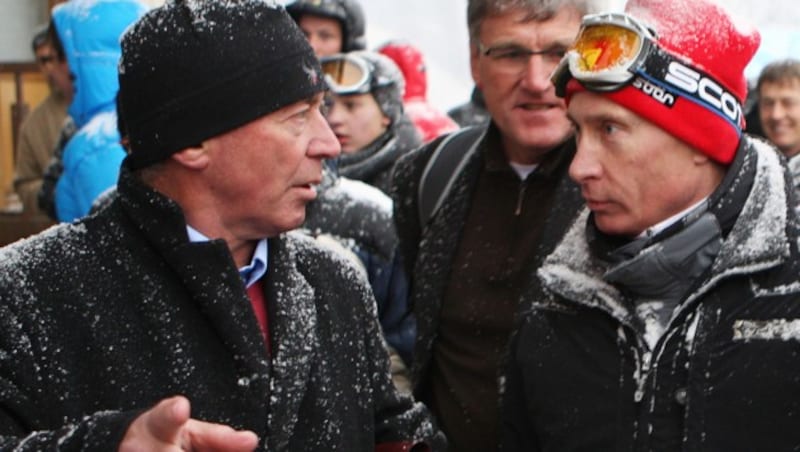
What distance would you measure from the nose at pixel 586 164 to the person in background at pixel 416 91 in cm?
558

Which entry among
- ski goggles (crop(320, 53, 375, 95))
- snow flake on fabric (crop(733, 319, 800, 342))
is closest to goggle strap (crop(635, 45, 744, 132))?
snow flake on fabric (crop(733, 319, 800, 342))

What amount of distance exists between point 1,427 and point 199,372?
0.43 m

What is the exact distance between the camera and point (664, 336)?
9.25 ft

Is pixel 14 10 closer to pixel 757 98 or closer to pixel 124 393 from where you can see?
pixel 757 98

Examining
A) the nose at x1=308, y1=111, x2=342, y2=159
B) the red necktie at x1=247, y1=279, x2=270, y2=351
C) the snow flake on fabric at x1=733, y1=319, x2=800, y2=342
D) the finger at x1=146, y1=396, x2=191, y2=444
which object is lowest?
the snow flake on fabric at x1=733, y1=319, x2=800, y2=342

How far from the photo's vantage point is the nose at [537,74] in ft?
12.4

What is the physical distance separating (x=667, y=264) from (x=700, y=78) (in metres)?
0.46

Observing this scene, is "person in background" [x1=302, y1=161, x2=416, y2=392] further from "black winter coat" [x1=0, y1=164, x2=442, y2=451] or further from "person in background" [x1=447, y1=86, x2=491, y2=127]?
"person in background" [x1=447, y1=86, x2=491, y2=127]

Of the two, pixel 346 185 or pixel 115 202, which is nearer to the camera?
pixel 115 202

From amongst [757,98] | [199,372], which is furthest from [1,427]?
[757,98]

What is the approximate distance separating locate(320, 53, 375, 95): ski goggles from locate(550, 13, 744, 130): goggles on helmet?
3.73m

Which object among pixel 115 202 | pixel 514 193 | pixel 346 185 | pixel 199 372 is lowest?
pixel 346 185

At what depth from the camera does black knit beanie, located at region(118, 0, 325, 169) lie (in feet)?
9.25

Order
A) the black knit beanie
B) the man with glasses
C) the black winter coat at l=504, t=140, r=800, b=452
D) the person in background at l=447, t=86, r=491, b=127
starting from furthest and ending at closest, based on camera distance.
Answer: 1. the person in background at l=447, t=86, r=491, b=127
2. the man with glasses
3. the black knit beanie
4. the black winter coat at l=504, t=140, r=800, b=452
